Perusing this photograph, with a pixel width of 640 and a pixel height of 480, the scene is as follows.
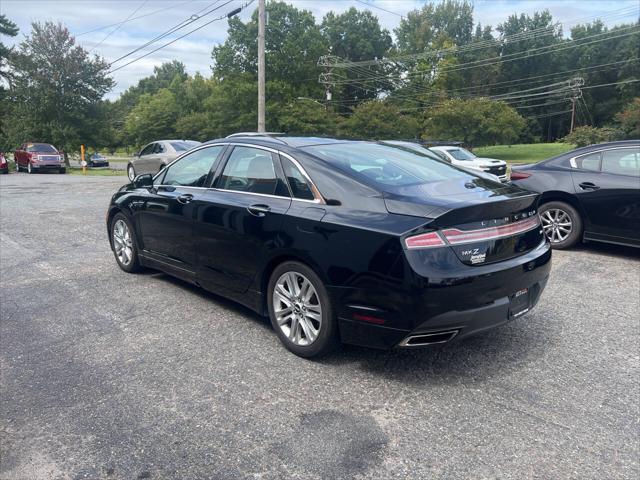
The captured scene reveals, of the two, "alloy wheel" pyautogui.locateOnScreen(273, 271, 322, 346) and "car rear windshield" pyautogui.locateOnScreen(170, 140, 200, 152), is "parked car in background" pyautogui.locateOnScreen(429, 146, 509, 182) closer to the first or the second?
"car rear windshield" pyautogui.locateOnScreen(170, 140, 200, 152)

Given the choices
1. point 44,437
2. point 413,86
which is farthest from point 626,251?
point 413,86

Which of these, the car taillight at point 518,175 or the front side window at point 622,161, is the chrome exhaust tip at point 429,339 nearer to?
the front side window at point 622,161

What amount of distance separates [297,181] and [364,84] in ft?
223

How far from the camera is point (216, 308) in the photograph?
202 inches

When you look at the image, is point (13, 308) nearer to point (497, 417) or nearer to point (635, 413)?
point (497, 417)

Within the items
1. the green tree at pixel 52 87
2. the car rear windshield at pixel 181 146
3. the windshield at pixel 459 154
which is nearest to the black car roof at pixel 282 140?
the car rear windshield at pixel 181 146

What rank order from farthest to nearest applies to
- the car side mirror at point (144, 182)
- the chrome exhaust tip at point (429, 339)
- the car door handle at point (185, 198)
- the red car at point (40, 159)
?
the red car at point (40, 159) < the car side mirror at point (144, 182) < the car door handle at point (185, 198) < the chrome exhaust tip at point (429, 339)

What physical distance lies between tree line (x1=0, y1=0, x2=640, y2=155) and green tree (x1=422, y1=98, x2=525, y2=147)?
11 centimetres

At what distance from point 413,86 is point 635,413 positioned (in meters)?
66.5

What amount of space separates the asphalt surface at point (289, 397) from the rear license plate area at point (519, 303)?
1.32ft

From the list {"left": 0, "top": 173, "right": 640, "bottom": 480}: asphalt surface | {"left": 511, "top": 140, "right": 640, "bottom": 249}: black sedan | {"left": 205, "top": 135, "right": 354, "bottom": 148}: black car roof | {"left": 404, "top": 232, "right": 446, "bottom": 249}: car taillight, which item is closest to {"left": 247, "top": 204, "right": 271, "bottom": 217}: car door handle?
{"left": 205, "top": 135, "right": 354, "bottom": 148}: black car roof

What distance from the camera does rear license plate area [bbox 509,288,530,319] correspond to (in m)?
3.70

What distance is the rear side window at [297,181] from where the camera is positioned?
4020mm

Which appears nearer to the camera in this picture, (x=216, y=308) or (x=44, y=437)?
(x=44, y=437)
